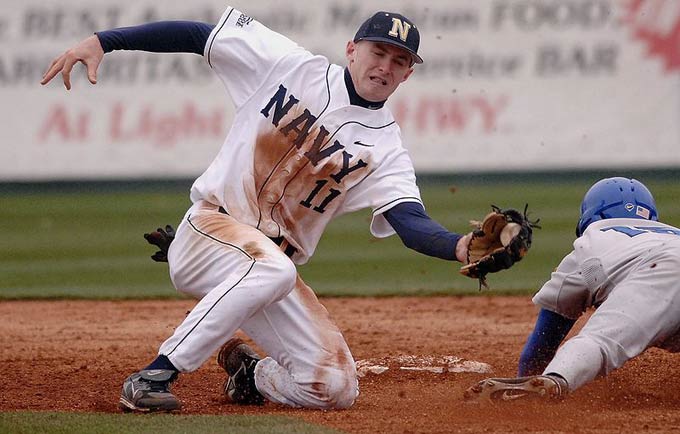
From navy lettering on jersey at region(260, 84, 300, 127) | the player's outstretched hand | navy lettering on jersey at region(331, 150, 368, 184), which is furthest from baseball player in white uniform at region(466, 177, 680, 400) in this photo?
the player's outstretched hand

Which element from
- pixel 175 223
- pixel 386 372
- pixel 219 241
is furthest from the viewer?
pixel 175 223

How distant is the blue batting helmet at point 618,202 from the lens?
198 inches

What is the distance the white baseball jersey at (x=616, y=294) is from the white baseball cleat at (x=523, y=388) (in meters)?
0.06

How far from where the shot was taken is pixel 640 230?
4.92 meters

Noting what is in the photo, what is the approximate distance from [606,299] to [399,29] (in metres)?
1.40

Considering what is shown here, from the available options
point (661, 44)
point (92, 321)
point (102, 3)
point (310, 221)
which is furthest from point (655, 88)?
point (310, 221)

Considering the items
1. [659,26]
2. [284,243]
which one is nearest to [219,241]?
[284,243]

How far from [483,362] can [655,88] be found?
5.91 metres

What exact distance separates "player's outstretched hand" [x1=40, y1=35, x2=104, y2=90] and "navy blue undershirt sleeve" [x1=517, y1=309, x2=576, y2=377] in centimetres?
216

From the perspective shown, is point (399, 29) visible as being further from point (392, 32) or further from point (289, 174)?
point (289, 174)

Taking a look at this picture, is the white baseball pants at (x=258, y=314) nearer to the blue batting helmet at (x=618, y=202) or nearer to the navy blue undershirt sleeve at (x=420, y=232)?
the navy blue undershirt sleeve at (x=420, y=232)

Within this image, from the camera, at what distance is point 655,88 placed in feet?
36.8

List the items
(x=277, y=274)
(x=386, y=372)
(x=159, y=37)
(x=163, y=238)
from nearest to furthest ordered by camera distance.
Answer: (x=277, y=274)
(x=159, y=37)
(x=163, y=238)
(x=386, y=372)

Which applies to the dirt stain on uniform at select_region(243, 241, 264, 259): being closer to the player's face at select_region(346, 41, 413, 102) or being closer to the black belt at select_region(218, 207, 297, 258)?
the black belt at select_region(218, 207, 297, 258)
